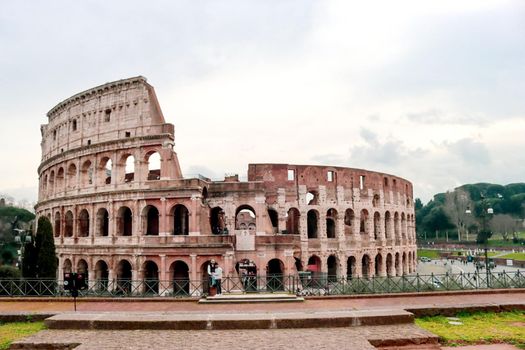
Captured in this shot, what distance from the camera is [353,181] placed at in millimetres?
33719

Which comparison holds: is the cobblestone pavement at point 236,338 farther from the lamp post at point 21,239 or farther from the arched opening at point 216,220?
the arched opening at point 216,220

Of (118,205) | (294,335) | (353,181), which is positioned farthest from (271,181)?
(294,335)

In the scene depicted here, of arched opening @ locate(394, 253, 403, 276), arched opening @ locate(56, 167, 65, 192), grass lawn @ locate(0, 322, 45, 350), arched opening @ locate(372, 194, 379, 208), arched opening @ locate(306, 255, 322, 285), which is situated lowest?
arched opening @ locate(394, 253, 403, 276)

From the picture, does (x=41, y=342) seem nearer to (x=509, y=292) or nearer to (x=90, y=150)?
(x=509, y=292)

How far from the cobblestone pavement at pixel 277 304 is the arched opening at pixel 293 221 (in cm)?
1813

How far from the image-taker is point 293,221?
32469mm

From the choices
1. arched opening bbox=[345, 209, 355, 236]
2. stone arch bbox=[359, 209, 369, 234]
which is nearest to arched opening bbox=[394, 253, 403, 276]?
stone arch bbox=[359, 209, 369, 234]

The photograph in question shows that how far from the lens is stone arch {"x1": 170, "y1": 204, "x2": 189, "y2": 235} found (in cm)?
2758

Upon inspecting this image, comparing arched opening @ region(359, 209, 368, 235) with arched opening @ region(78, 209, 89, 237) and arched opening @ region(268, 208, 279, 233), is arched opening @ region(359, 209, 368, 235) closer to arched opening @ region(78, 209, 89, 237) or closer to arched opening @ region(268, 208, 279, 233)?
arched opening @ region(268, 208, 279, 233)

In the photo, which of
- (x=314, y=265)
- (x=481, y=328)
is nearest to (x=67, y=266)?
(x=314, y=265)

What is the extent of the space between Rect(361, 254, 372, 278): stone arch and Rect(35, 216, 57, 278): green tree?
932 inches

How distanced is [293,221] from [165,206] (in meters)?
11.0

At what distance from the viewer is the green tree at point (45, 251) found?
2334 centimetres

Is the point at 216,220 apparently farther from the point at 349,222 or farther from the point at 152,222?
the point at 349,222
